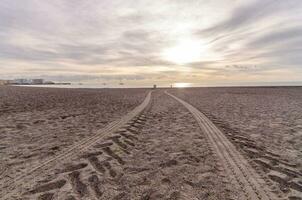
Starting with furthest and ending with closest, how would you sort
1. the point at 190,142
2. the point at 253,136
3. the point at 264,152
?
1. the point at 253,136
2. the point at 190,142
3. the point at 264,152

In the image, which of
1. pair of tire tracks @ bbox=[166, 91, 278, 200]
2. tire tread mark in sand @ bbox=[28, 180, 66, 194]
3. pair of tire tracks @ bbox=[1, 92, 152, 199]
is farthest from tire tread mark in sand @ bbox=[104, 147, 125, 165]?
pair of tire tracks @ bbox=[166, 91, 278, 200]

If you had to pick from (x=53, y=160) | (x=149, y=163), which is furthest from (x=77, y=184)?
(x=149, y=163)

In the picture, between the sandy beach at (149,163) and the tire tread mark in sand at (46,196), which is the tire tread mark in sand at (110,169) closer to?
the sandy beach at (149,163)

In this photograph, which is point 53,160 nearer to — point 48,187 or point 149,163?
point 48,187

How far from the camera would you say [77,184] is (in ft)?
17.2

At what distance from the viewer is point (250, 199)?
458 centimetres

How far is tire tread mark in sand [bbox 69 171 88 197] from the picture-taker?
489cm

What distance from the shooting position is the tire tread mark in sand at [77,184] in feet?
16.1

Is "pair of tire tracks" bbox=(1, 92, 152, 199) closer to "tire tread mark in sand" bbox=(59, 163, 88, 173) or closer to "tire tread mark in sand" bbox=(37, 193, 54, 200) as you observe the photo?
"tire tread mark in sand" bbox=(59, 163, 88, 173)

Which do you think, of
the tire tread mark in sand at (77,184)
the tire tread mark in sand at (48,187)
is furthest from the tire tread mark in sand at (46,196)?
the tire tread mark in sand at (77,184)

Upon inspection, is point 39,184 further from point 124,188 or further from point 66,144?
point 66,144

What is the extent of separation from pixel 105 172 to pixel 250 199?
3765mm

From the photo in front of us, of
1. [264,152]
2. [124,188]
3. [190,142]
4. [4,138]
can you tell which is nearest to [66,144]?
[4,138]

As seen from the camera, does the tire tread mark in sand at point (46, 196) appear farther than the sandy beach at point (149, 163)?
No
